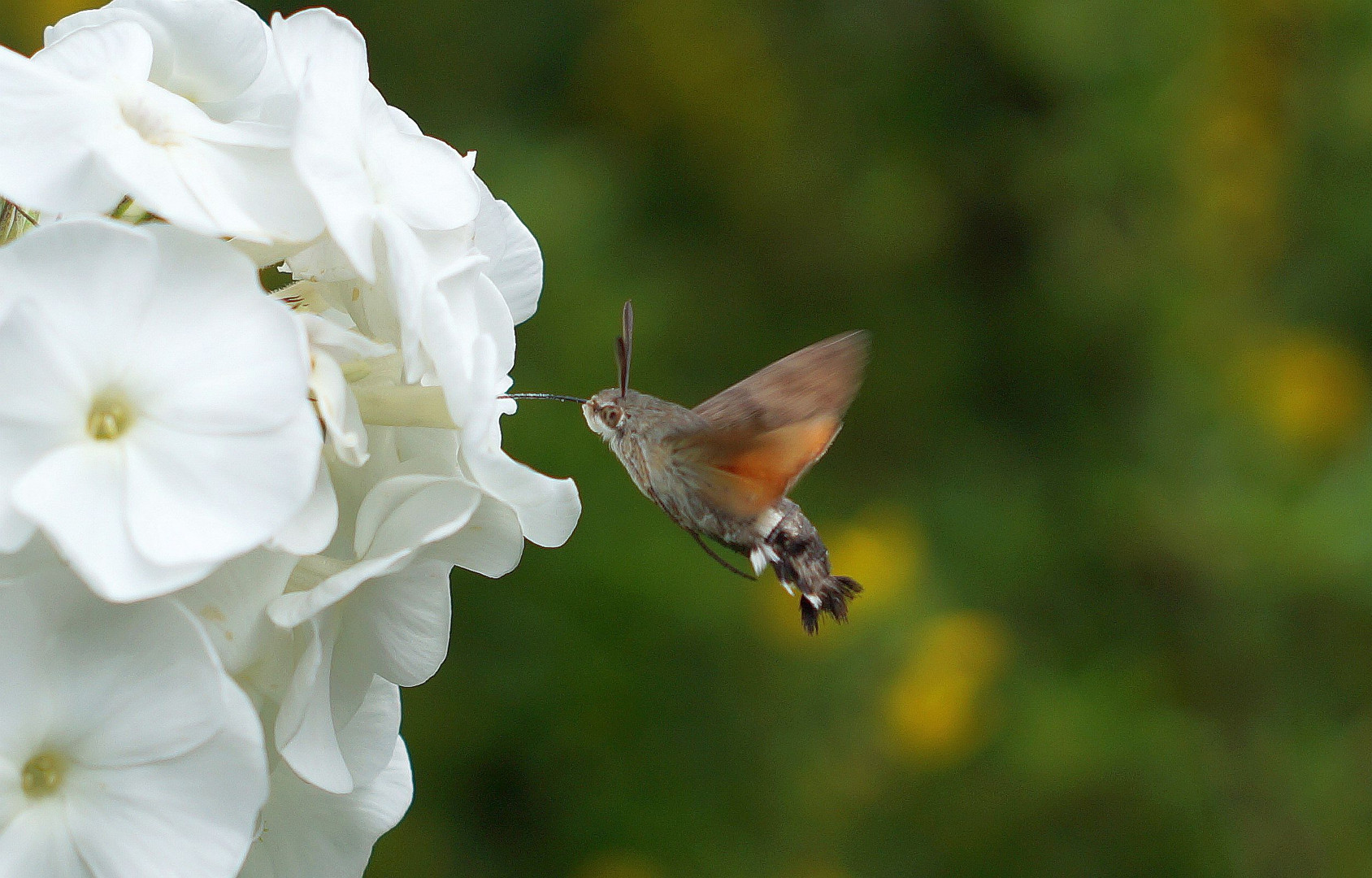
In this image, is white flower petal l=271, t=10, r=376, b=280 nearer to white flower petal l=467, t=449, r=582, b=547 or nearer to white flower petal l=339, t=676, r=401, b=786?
white flower petal l=467, t=449, r=582, b=547

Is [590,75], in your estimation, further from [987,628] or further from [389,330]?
[389,330]

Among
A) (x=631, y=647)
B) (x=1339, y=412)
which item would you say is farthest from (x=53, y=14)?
(x=1339, y=412)

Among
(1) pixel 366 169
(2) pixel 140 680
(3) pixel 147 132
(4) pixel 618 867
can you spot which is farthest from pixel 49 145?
(4) pixel 618 867

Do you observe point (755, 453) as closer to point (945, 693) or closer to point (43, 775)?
point (43, 775)

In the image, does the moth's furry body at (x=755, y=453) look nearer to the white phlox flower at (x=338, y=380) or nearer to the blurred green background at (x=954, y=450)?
the white phlox flower at (x=338, y=380)

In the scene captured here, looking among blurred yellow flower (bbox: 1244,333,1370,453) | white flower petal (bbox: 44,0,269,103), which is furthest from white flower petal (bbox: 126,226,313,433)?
blurred yellow flower (bbox: 1244,333,1370,453)

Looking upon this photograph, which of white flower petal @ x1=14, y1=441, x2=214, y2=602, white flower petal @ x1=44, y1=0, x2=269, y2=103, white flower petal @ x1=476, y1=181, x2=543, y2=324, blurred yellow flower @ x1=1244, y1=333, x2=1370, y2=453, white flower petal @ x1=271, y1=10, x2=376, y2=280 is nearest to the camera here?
white flower petal @ x1=14, y1=441, x2=214, y2=602

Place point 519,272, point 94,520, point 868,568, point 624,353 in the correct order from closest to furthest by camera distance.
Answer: point 94,520 < point 519,272 < point 624,353 < point 868,568

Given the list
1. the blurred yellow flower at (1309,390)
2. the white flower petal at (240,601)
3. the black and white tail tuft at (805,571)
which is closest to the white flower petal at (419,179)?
the white flower petal at (240,601)
